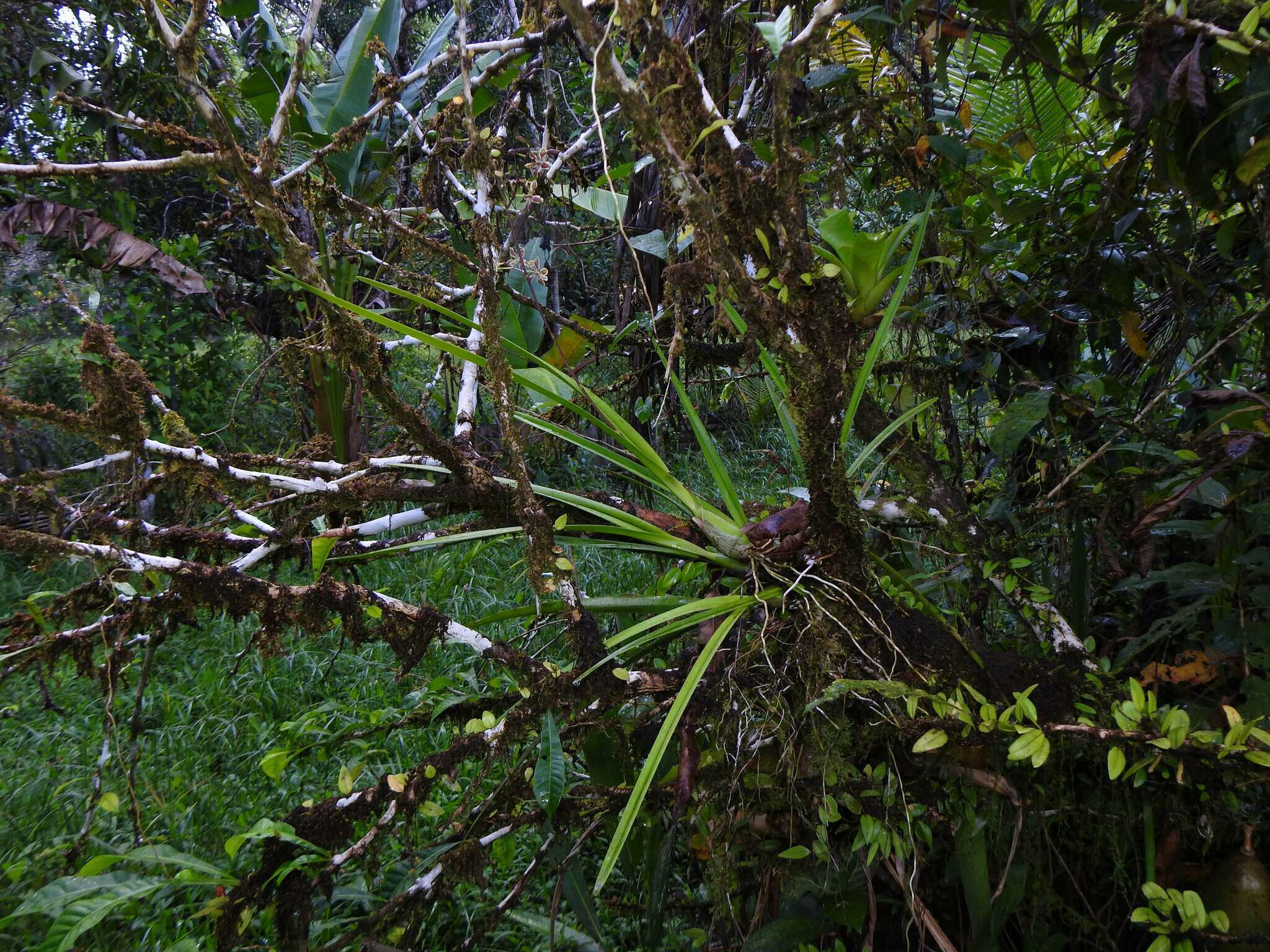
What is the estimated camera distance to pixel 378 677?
2.70 m

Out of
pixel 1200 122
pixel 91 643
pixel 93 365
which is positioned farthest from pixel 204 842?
pixel 1200 122

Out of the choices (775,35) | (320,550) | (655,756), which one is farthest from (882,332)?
(320,550)

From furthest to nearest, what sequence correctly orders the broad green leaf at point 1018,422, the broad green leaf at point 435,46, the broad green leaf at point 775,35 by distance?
1. the broad green leaf at point 435,46
2. the broad green leaf at point 1018,422
3. the broad green leaf at point 775,35

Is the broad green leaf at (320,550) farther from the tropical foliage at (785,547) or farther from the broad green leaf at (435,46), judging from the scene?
the broad green leaf at (435,46)

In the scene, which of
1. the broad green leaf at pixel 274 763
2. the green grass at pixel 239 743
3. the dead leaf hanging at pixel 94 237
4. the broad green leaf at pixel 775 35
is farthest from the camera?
the dead leaf hanging at pixel 94 237

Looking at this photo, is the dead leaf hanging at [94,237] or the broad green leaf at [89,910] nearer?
the broad green leaf at [89,910]

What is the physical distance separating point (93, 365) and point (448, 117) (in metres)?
0.93

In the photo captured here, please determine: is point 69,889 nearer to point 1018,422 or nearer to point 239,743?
point 239,743

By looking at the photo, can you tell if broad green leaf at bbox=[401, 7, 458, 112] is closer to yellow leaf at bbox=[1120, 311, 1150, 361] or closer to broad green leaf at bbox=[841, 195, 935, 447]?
broad green leaf at bbox=[841, 195, 935, 447]

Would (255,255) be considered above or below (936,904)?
above

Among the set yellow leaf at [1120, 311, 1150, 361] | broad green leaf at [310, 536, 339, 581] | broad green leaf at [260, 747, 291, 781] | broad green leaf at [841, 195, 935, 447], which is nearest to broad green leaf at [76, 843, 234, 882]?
broad green leaf at [260, 747, 291, 781]

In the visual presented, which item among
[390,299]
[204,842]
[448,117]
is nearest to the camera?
[448,117]

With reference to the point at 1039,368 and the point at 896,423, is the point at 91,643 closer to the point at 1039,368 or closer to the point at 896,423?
the point at 896,423

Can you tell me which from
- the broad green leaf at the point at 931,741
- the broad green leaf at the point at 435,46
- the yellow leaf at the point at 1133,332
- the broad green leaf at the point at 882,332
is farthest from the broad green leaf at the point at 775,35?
the broad green leaf at the point at 435,46
